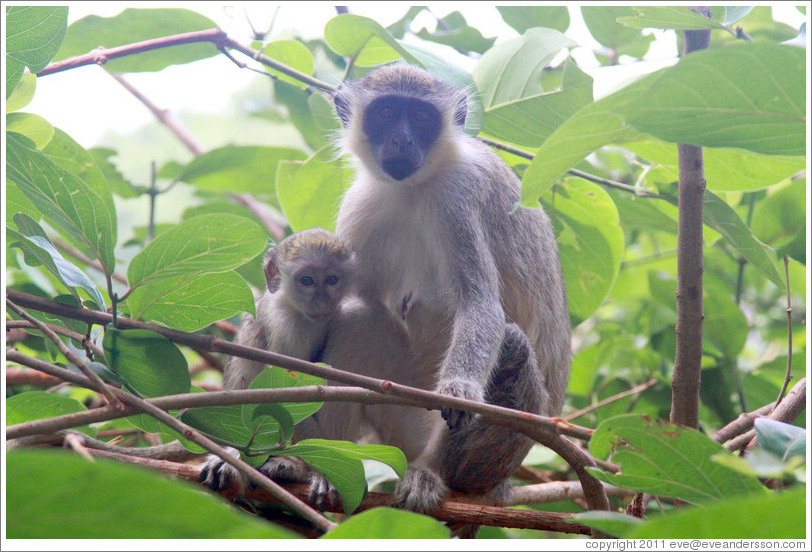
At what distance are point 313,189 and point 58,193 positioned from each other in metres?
1.78

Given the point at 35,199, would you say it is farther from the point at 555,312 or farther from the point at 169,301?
the point at 555,312

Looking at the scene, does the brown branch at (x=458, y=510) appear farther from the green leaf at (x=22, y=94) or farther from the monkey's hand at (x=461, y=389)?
the green leaf at (x=22, y=94)

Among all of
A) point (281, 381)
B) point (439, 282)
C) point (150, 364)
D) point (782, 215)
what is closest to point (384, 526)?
point (281, 381)

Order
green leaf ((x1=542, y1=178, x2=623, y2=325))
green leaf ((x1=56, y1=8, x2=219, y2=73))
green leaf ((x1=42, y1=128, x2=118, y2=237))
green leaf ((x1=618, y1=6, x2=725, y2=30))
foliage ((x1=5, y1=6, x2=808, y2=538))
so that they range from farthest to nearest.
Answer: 1. green leaf ((x1=542, y1=178, x2=623, y2=325))
2. green leaf ((x1=56, y1=8, x2=219, y2=73))
3. green leaf ((x1=42, y1=128, x2=118, y2=237))
4. green leaf ((x1=618, y1=6, x2=725, y2=30))
5. foliage ((x1=5, y1=6, x2=808, y2=538))

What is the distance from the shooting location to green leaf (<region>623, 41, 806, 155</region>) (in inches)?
60.7

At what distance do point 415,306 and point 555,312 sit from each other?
70 centimetres

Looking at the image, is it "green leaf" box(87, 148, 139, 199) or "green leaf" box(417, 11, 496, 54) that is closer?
"green leaf" box(417, 11, 496, 54)

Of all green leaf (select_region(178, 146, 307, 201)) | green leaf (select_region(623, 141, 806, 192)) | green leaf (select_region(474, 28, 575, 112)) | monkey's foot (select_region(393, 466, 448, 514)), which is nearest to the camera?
green leaf (select_region(623, 141, 806, 192))

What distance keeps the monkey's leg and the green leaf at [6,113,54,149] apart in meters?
1.96

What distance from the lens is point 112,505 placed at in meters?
1.01

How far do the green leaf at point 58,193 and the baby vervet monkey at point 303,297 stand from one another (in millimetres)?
1318

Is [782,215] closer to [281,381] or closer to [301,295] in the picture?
[301,295]

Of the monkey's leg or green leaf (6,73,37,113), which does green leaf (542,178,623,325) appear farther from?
green leaf (6,73,37,113)

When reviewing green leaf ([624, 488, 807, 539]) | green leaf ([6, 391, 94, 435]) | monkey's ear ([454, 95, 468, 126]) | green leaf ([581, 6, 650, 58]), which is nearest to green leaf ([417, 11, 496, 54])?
monkey's ear ([454, 95, 468, 126])
